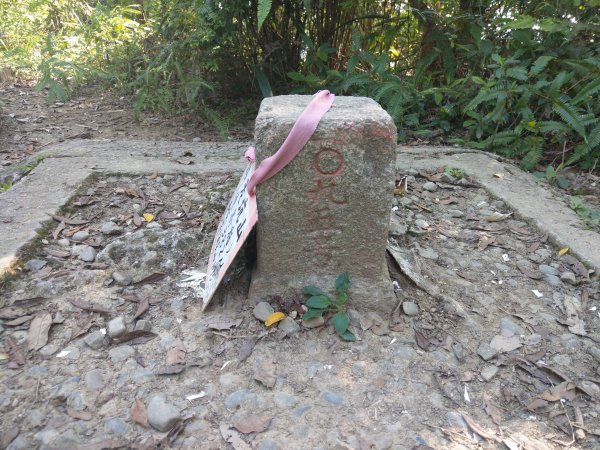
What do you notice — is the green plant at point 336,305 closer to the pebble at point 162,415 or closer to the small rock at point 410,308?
the small rock at point 410,308

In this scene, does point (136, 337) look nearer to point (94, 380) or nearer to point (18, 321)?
point (94, 380)

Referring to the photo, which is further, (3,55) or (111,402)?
(3,55)

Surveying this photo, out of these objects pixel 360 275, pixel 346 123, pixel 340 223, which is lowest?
pixel 360 275

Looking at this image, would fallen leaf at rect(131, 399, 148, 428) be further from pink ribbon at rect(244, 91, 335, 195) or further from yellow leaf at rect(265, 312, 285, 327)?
pink ribbon at rect(244, 91, 335, 195)

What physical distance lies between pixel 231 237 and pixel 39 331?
2.36ft

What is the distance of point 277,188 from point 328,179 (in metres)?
0.17

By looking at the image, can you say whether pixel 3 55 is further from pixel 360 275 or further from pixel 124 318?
pixel 360 275

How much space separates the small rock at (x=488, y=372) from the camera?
160 centimetres

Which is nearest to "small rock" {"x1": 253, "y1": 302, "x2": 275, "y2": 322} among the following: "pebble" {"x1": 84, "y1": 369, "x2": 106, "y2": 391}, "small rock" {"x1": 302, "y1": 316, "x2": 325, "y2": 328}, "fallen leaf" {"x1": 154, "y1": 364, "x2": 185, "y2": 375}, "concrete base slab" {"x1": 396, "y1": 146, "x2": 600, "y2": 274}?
"small rock" {"x1": 302, "y1": 316, "x2": 325, "y2": 328}

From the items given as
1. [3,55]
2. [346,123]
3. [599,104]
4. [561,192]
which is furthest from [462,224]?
[3,55]

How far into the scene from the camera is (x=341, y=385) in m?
1.52

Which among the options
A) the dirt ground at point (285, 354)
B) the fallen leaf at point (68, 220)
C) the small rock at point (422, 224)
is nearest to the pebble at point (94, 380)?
the dirt ground at point (285, 354)

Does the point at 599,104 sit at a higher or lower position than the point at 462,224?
higher

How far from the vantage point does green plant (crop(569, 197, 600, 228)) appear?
2507mm
